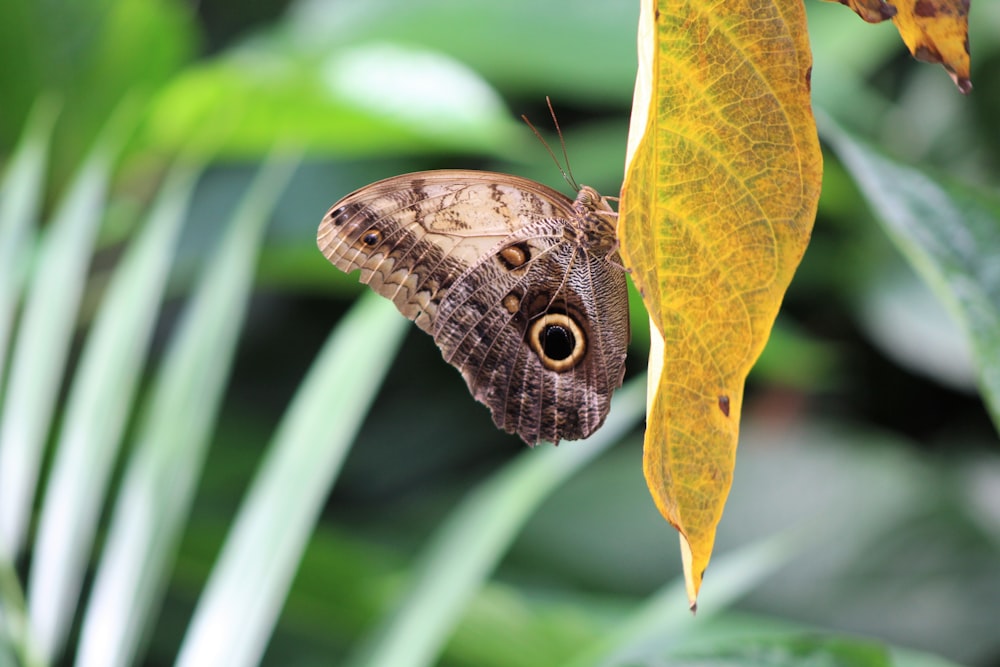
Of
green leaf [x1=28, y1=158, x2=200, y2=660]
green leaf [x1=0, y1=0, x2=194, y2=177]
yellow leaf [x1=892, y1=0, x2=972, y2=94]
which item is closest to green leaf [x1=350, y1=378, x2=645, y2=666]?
green leaf [x1=28, y1=158, x2=200, y2=660]

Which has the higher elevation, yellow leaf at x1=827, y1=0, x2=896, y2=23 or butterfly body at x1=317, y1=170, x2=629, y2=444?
yellow leaf at x1=827, y1=0, x2=896, y2=23

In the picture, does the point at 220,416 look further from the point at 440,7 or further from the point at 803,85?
the point at 803,85

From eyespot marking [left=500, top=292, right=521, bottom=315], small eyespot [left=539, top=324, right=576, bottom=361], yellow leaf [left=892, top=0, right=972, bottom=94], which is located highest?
yellow leaf [left=892, top=0, right=972, bottom=94]

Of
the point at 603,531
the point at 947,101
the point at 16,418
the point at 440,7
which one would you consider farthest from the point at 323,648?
the point at 947,101

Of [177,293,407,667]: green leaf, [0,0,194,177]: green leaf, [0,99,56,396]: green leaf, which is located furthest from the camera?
[0,0,194,177]: green leaf

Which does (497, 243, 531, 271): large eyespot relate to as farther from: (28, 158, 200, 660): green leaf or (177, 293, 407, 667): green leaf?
(28, 158, 200, 660): green leaf

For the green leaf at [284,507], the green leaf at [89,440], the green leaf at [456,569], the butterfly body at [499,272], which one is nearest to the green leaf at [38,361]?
the green leaf at [89,440]

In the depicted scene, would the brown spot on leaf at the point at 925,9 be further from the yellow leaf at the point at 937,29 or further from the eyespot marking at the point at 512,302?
the eyespot marking at the point at 512,302
